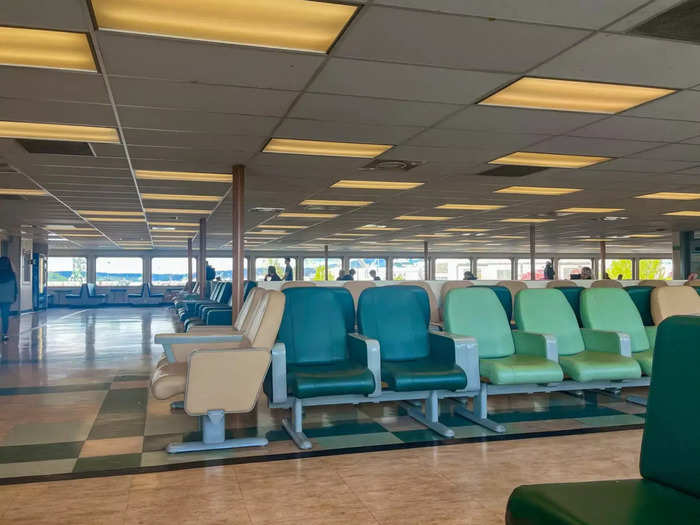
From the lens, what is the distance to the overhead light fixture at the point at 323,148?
6.25m

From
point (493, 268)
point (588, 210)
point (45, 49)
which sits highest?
point (45, 49)

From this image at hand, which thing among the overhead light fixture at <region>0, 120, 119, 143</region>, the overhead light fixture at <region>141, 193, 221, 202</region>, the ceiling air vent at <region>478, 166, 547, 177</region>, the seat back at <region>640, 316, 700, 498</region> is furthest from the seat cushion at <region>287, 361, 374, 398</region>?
the overhead light fixture at <region>141, 193, 221, 202</region>

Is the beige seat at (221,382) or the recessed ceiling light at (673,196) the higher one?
the recessed ceiling light at (673,196)

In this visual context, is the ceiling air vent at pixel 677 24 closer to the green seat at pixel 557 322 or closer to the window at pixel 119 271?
the green seat at pixel 557 322

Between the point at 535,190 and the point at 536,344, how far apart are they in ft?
18.9

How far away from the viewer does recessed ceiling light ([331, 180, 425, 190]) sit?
28.4ft

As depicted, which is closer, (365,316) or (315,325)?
(315,325)

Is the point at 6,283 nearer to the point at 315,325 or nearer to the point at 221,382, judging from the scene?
the point at 315,325

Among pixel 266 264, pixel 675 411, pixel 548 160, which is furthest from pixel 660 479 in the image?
pixel 266 264

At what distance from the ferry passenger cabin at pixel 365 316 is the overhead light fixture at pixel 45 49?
2 cm

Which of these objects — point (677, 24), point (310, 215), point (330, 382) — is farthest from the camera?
point (310, 215)

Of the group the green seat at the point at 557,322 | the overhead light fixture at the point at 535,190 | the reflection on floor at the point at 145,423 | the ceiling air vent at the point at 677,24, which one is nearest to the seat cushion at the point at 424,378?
the reflection on floor at the point at 145,423

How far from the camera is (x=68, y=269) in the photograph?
26219 mm

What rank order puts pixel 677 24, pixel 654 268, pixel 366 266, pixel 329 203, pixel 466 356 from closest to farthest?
pixel 677 24
pixel 466 356
pixel 329 203
pixel 366 266
pixel 654 268
